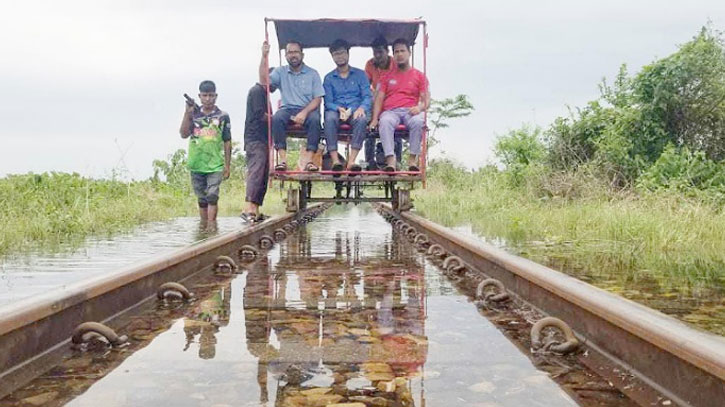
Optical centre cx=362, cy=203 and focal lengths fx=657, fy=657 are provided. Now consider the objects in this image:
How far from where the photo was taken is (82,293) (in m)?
2.38

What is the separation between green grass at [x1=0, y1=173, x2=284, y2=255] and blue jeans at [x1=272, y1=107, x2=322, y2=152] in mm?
2047

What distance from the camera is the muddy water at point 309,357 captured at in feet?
5.67

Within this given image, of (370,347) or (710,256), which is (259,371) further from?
(710,256)

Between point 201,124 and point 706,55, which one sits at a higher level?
point 706,55

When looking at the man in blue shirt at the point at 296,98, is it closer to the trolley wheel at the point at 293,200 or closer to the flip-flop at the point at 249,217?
the flip-flop at the point at 249,217

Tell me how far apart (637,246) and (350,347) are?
4187 millimetres

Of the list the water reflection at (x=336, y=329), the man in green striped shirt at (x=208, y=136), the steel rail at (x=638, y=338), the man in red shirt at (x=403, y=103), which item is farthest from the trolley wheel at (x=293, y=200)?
the steel rail at (x=638, y=338)

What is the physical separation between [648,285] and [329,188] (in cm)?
2186

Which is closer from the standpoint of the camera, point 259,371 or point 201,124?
point 259,371

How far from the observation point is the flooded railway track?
1715mm

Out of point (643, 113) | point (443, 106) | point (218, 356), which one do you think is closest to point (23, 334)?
point (218, 356)

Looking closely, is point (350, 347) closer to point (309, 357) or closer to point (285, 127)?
point (309, 357)

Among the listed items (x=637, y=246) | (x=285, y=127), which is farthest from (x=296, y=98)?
(x=637, y=246)

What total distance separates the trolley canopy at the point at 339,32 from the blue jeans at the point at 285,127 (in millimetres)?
1185
